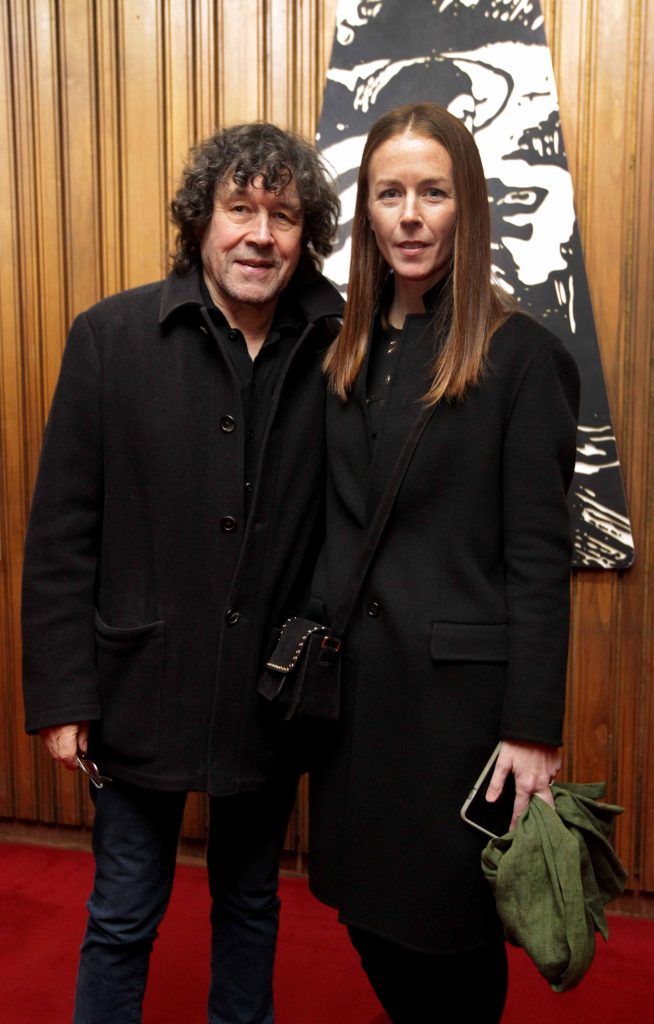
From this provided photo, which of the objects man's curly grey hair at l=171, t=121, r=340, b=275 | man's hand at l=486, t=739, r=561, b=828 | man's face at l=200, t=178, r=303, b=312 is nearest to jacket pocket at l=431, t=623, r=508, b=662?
man's hand at l=486, t=739, r=561, b=828

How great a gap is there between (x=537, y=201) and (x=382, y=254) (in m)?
1.00

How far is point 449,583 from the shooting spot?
57.7 inches

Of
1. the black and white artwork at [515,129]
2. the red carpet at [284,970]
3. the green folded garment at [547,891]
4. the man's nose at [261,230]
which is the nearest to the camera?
the green folded garment at [547,891]

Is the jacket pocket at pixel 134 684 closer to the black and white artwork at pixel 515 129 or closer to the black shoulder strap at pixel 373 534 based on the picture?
the black shoulder strap at pixel 373 534

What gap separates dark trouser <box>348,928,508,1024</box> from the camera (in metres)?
1.53

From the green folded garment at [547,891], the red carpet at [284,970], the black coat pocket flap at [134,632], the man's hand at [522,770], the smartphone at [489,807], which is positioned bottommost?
the red carpet at [284,970]

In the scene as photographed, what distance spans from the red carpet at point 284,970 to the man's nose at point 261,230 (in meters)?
1.59

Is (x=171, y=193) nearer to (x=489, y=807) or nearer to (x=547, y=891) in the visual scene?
(x=489, y=807)

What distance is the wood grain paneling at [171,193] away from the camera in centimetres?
237

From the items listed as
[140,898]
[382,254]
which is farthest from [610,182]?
[140,898]

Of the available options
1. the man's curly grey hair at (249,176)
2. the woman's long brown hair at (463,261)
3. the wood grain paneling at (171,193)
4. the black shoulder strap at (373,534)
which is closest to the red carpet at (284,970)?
the wood grain paneling at (171,193)

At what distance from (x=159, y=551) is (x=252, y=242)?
1.80 ft

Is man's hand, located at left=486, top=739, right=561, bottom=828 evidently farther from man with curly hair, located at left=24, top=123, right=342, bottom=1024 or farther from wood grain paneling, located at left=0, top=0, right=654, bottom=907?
wood grain paneling, located at left=0, top=0, right=654, bottom=907

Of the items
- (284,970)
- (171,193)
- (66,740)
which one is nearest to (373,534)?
(66,740)
